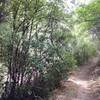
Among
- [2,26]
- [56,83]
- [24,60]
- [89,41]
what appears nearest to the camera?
[2,26]

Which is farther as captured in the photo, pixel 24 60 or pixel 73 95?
pixel 73 95

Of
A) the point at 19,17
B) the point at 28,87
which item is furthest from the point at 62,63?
the point at 19,17

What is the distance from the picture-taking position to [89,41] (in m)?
28.8

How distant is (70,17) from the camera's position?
467 inches

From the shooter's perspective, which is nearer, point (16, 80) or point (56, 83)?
point (16, 80)

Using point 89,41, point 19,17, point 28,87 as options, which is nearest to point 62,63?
point 28,87

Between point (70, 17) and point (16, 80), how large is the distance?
3.95 metres

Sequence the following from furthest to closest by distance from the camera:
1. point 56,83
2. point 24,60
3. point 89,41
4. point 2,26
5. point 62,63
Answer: point 89,41, point 56,83, point 62,63, point 24,60, point 2,26

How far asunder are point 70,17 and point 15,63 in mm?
3680

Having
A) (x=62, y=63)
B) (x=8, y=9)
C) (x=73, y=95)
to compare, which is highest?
(x=8, y=9)

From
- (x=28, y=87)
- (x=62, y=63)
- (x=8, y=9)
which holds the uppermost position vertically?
(x=8, y=9)

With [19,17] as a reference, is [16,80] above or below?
below

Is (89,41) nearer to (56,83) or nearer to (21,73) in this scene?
(56,83)

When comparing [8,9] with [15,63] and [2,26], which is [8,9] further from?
[15,63]
